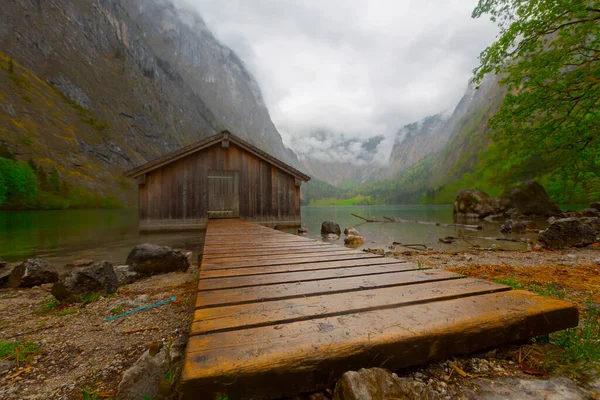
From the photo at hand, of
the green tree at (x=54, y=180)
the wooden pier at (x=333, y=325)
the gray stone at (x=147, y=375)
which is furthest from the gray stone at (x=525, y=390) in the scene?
the green tree at (x=54, y=180)

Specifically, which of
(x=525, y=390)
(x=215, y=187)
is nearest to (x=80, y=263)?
(x=215, y=187)

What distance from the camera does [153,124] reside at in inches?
3290

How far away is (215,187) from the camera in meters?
12.4

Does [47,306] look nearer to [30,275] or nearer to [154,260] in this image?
[154,260]

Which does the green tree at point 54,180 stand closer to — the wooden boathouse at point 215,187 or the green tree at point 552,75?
the wooden boathouse at point 215,187

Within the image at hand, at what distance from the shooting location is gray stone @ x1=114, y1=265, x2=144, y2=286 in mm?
5730

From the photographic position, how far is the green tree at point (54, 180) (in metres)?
47.4

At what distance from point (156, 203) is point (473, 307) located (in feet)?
41.3

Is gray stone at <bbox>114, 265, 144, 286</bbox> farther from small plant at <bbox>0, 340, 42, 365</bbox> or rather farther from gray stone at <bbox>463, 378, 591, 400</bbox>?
gray stone at <bbox>463, 378, 591, 400</bbox>

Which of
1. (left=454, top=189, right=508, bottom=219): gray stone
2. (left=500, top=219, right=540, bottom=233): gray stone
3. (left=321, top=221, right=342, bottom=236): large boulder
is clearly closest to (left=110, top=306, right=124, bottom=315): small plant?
(left=321, top=221, right=342, bottom=236): large boulder

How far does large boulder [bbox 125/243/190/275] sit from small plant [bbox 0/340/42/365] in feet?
12.7

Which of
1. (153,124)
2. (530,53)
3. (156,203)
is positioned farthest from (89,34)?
(530,53)

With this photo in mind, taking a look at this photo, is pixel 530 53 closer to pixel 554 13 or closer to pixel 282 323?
pixel 554 13

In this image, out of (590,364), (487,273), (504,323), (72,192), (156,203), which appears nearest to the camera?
(590,364)
